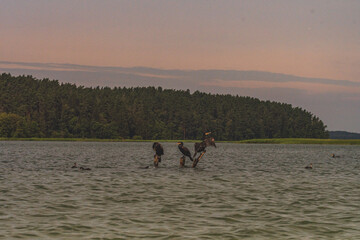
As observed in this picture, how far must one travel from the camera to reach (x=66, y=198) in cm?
2859

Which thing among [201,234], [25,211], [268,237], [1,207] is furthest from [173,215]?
[1,207]

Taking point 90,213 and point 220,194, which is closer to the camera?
point 90,213

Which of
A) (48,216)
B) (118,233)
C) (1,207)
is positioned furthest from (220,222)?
(1,207)

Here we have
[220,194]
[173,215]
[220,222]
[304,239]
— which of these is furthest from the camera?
[220,194]

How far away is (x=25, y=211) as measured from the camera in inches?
938

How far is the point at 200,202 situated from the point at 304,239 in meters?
9.89

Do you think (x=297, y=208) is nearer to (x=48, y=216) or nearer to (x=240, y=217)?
(x=240, y=217)

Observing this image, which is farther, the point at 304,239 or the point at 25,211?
the point at 25,211

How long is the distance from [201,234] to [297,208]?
350 inches

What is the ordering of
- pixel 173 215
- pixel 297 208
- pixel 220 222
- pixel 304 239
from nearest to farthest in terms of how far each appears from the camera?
pixel 304 239 → pixel 220 222 → pixel 173 215 → pixel 297 208

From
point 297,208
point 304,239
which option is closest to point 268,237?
point 304,239

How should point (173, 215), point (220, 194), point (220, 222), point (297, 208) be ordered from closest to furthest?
point (220, 222)
point (173, 215)
point (297, 208)
point (220, 194)

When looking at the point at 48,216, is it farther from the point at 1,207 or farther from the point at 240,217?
the point at 240,217

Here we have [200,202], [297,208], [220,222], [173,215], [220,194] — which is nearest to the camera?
[220,222]
